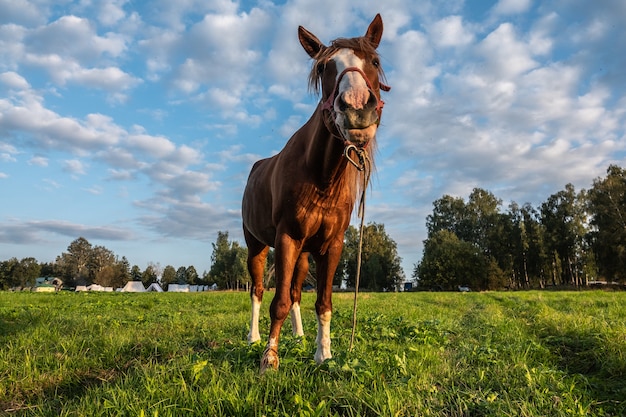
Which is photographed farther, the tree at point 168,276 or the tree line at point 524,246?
the tree at point 168,276

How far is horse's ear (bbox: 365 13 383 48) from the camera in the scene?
3.94 m

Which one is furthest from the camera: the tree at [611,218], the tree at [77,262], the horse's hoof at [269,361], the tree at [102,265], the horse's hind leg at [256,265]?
the tree at [77,262]

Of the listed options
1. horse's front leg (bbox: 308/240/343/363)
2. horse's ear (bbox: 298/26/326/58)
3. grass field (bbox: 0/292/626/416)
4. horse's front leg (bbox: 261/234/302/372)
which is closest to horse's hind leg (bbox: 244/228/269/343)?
grass field (bbox: 0/292/626/416)

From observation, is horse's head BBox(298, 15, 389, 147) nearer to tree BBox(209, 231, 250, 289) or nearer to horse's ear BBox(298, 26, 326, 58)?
horse's ear BBox(298, 26, 326, 58)

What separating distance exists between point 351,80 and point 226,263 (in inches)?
3538

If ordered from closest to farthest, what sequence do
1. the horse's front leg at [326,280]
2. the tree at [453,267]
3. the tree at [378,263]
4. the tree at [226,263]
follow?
the horse's front leg at [326,280] → the tree at [453,267] → the tree at [378,263] → the tree at [226,263]

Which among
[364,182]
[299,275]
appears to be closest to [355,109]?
[364,182]

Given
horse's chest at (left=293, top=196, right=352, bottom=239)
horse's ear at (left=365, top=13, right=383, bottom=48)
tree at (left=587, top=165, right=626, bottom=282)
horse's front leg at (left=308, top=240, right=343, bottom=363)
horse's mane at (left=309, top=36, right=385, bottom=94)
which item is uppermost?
tree at (left=587, top=165, right=626, bottom=282)

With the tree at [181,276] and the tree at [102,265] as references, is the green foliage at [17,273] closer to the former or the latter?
the tree at [102,265]

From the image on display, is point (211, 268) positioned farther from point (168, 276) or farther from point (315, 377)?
point (315, 377)

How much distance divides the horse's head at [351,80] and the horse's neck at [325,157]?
1.07 ft

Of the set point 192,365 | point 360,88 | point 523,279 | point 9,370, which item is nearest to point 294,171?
point 360,88

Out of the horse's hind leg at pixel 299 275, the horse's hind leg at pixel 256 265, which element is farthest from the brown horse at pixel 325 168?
the horse's hind leg at pixel 256 265

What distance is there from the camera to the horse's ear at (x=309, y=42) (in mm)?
3855
